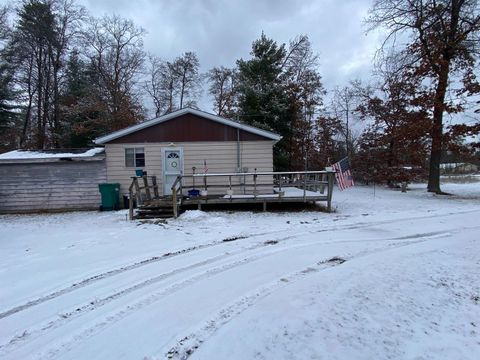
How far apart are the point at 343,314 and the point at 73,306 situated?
3004 mm

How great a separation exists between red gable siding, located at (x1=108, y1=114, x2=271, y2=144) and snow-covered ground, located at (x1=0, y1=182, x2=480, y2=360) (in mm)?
6263

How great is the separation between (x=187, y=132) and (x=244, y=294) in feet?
34.1

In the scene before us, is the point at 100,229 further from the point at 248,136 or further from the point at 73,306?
the point at 248,136

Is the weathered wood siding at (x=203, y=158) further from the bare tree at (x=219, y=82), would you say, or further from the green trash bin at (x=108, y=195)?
the bare tree at (x=219, y=82)

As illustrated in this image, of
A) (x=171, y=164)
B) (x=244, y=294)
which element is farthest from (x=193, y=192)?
(x=244, y=294)

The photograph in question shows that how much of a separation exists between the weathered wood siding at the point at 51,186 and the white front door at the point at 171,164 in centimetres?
239

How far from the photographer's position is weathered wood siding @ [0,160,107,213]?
535 inches

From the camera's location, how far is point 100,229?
29.5 ft

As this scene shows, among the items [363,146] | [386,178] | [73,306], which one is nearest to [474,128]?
[386,178]

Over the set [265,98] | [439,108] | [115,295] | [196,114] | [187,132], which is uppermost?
[265,98]

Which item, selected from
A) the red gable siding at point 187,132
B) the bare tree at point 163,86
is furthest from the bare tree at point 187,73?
the red gable siding at point 187,132

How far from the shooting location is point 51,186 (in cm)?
1367

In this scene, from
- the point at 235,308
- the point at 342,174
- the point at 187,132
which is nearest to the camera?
the point at 235,308

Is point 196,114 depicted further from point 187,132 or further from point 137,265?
point 137,265
